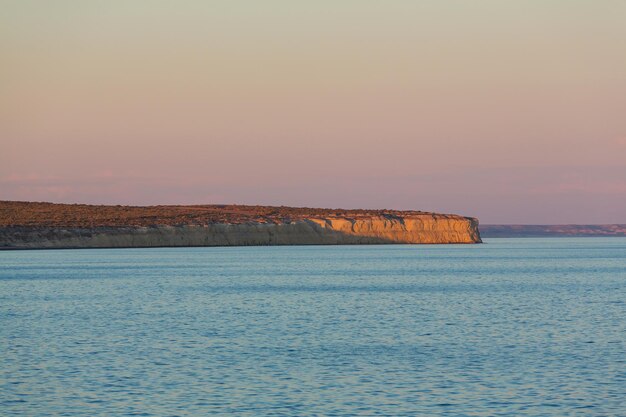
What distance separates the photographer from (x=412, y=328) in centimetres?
4191

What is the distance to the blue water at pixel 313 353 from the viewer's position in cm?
2488

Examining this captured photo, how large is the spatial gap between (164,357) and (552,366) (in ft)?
36.6

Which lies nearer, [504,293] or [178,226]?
[504,293]

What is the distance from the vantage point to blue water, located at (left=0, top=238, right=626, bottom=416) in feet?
81.6

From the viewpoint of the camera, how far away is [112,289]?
233 feet

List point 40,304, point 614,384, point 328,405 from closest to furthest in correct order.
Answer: point 328,405, point 614,384, point 40,304

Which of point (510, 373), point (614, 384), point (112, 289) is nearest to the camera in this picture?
point (614, 384)

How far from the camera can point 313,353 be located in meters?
33.7

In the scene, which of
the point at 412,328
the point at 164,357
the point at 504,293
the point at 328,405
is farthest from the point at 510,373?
the point at 504,293

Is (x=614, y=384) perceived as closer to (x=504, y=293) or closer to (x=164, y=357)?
(x=164, y=357)

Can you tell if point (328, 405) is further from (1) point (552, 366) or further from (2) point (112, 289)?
(2) point (112, 289)

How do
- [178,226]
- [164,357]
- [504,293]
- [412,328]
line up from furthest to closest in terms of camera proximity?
1. [178,226]
2. [504,293]
3. [412,328]
4. [164,357]

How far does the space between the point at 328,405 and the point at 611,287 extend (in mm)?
51862

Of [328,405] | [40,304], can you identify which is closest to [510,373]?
[328,405]
